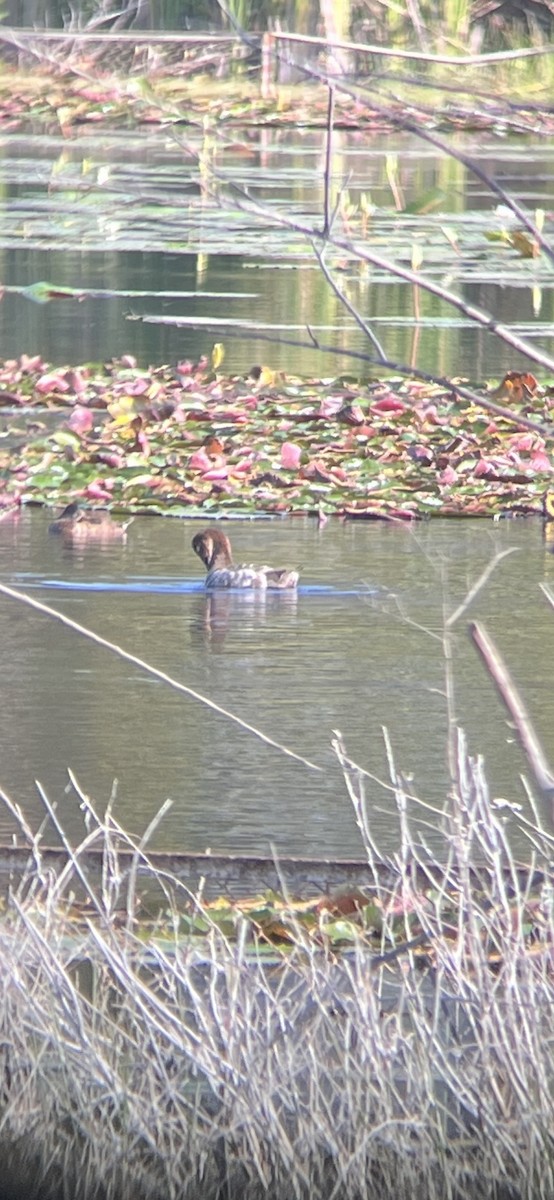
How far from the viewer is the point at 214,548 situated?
30.2 ft

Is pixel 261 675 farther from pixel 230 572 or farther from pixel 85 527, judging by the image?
pixel 85 527

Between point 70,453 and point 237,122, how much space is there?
22.2 metres

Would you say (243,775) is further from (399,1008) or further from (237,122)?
(237,122)

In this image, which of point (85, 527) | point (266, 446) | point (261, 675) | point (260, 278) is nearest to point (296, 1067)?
point (261, 675)

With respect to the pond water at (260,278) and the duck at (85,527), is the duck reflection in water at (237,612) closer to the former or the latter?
the duck at (85,527)

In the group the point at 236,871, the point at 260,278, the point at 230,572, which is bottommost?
the point at 236,871

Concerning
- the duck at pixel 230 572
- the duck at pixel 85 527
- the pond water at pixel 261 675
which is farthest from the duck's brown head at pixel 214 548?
the duck at pixel 85 527

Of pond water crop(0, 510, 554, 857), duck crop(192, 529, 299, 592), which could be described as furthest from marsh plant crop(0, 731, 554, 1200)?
duck crop(192, 529, 299, 592)

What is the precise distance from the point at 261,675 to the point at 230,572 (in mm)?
1210

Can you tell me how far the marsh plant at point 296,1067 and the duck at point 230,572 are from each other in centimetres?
451

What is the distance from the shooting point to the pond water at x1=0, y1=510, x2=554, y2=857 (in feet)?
21.8

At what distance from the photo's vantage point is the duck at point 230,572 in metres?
9.13

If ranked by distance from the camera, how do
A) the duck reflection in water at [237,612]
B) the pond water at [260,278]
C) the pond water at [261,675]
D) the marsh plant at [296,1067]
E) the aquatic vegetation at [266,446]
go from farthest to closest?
the pond water at [260,278], the aquatic vegetation at [266,446], the duck reflection in water at [237,612], the pond water at [261,675], the marsh plant at [296,1067]

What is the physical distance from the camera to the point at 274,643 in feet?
27.7
